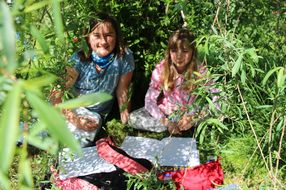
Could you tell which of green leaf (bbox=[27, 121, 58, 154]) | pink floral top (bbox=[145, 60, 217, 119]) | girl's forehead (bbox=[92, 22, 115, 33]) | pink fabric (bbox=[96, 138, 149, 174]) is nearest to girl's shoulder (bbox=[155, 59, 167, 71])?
pink floral top (bbox=[145, 60, 217, 119])

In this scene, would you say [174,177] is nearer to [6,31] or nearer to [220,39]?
[220,39]

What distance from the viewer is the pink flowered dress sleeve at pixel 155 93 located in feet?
9.45

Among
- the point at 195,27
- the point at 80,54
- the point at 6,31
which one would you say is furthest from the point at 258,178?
the point at 6,31

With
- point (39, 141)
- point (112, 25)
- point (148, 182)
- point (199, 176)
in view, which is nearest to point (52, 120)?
point (39, 141)

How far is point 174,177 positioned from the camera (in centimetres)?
A: 218

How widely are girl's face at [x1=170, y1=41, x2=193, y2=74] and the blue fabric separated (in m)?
0.31

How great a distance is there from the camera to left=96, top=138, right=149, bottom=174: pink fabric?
7.32ft

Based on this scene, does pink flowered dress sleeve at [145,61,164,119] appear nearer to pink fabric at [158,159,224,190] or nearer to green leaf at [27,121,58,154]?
pink fabric at [158,159,224,190]

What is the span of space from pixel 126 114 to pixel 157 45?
48 centimetres

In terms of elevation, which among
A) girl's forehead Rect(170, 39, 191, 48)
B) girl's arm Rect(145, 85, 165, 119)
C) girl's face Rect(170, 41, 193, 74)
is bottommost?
girl's arm Rect(145, 85, 165, 119)

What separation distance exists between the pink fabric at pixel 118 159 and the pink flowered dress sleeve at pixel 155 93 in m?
0.55

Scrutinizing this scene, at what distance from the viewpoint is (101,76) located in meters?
2.97

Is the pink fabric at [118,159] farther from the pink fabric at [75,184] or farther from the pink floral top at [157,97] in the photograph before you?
the pink floral top at [157,97]

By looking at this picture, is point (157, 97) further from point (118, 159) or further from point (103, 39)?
point (118, 159)
